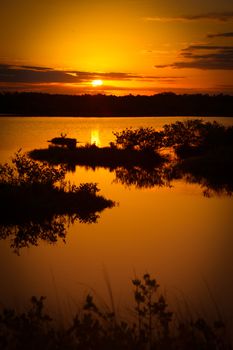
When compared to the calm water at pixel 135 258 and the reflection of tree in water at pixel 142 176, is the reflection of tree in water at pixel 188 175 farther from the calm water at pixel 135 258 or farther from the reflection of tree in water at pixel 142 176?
the calm water at pixel 135 258

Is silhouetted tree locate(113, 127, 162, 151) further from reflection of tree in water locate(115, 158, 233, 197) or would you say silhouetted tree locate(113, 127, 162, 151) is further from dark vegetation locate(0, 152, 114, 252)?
dark vegetation locate(0, 152, 114, 252)

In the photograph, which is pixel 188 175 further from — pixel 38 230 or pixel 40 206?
pixel 38 230

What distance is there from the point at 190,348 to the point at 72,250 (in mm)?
8119

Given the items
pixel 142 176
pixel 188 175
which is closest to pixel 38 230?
pixel 142 176

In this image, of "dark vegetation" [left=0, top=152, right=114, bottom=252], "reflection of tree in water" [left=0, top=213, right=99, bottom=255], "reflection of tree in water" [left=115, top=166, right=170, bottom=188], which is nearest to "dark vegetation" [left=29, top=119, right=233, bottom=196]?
"reflection of tree in water" [left=115, top=166, right=170, bottom=188]

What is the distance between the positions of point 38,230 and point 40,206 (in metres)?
2.21

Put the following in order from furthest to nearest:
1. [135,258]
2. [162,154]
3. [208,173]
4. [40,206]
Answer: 1. [162,154]
2. [208,173]
3. [40,206]
4. [135,258]

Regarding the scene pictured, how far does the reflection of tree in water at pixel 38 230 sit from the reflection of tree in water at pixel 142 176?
29.9 feet

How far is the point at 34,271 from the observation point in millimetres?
12844

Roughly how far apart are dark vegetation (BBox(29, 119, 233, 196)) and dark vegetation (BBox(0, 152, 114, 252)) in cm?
1012

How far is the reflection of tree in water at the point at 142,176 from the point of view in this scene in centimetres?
2825

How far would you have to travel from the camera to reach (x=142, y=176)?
31031mm

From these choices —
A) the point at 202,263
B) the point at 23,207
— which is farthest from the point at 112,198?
the point at 202,263

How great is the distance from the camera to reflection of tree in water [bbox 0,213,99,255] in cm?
1595
